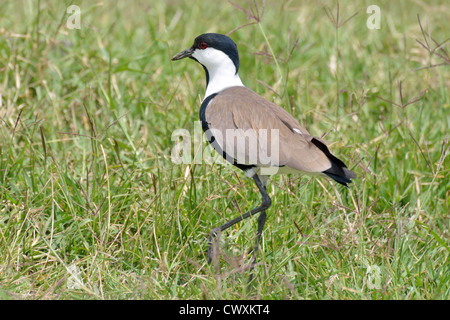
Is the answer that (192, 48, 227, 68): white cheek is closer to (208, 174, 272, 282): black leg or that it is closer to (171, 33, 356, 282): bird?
(171, 33, 356, 282): bird

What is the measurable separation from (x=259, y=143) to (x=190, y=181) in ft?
2.20

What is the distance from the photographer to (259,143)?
323 cm

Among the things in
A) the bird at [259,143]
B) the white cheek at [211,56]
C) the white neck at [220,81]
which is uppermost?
the white cheek at [211,56]

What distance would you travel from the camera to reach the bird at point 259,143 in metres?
3.14

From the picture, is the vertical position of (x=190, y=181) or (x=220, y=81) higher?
(x=220, y=81)

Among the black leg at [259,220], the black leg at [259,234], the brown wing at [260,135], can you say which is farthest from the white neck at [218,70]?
the black leg at [259,234]

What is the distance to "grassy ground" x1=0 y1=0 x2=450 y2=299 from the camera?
307cm

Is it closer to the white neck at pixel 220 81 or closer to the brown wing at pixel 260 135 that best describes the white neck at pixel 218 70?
the white neck at pixel 220 81

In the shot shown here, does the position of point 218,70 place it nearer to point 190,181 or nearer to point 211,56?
point 211,56

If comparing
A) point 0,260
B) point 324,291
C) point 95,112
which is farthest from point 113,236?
point 95,112

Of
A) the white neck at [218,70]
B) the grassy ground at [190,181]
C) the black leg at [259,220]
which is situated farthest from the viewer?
the white neck at [218,70]

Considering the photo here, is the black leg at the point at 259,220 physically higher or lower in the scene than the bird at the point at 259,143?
lower

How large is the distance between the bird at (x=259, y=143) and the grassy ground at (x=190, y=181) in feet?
0.64

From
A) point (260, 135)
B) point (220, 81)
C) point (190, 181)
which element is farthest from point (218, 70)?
point (190, 181)
